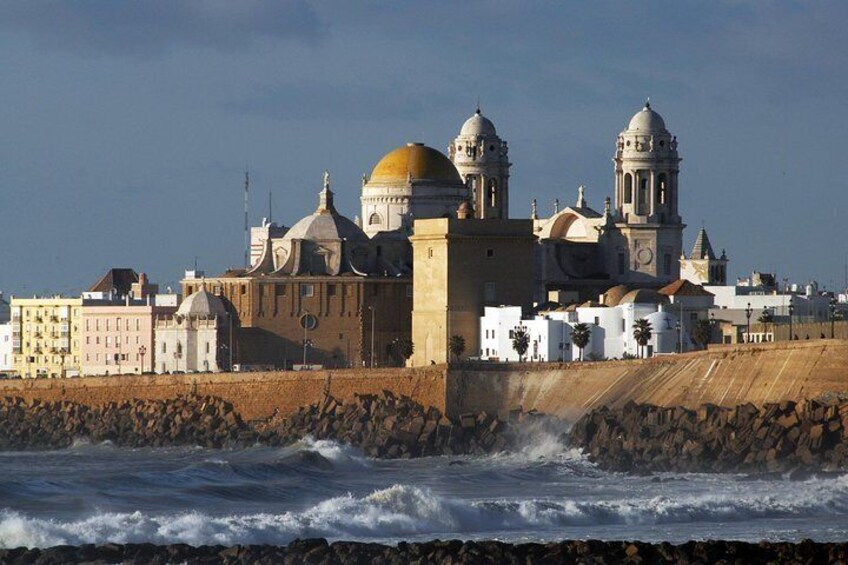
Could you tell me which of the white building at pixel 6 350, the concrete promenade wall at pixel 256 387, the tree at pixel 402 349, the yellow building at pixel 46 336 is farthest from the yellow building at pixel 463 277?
the white building at pixel 6 350

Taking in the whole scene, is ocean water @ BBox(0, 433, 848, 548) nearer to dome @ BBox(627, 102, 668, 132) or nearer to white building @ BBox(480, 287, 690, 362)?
white building @ BBox(480, 287, 690, 362)

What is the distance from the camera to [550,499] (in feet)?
248

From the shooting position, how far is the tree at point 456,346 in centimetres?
10612

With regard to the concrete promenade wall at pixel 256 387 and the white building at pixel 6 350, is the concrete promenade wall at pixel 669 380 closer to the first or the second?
the concrete promenade wall at pixel 256 387

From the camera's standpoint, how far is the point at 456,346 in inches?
4178

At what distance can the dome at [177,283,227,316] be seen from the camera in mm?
117188

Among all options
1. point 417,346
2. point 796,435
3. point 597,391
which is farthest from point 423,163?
point 796,435

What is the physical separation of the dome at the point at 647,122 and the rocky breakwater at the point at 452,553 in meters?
61.5

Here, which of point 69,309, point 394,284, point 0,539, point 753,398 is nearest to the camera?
point 0,539

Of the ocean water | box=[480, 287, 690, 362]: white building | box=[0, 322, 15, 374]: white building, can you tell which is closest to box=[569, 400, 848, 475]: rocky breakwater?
the ocean water

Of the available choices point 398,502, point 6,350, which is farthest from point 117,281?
point 398,502

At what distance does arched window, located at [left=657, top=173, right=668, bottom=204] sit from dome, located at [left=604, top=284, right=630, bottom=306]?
30.5 ft

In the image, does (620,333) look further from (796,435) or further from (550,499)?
(550,499)

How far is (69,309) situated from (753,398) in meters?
52.0
